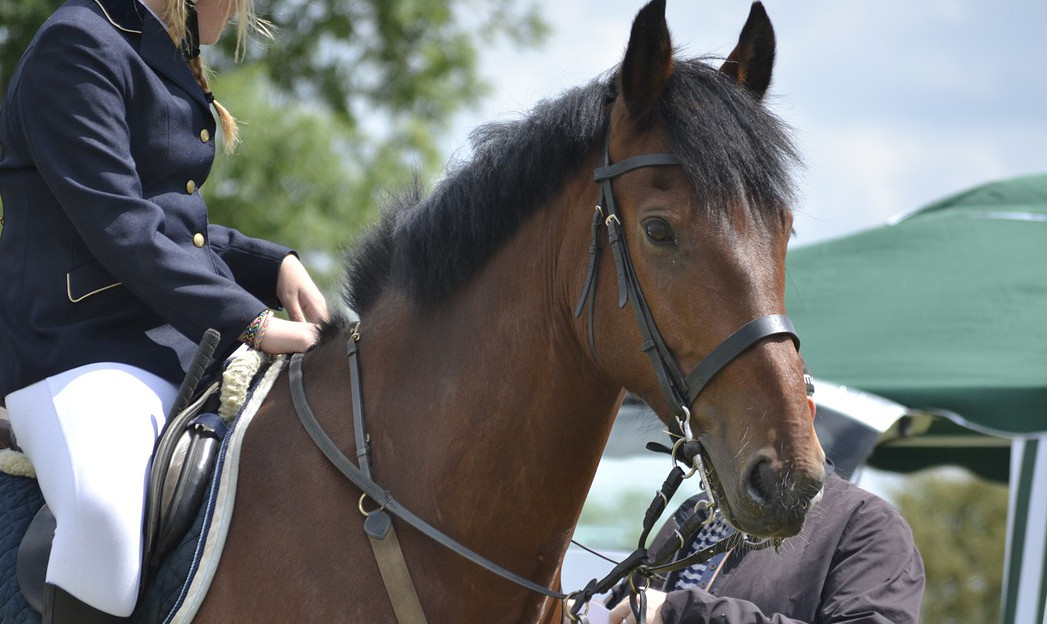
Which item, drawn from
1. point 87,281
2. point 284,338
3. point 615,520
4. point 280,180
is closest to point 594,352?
point 284,338

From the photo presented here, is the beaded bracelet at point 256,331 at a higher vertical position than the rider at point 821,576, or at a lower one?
higher

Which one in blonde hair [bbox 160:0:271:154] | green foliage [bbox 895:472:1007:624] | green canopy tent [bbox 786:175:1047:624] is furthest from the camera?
green foliage [bbox 895:472:1007:624]

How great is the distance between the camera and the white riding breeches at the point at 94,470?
Result: 2352mm

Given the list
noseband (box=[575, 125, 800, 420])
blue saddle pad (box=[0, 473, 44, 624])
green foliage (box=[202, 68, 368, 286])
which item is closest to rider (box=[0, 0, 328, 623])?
blue saddle pad (box=[0, 473, 44, 624])

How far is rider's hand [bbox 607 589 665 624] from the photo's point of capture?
297 cm

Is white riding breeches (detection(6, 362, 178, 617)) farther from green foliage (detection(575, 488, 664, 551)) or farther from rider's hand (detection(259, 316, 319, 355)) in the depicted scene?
green foliage (detection(575, 488, 664, 551))

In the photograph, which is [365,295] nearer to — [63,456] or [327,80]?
[63,456]

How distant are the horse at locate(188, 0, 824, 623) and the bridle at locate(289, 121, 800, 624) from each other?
0.5 inches

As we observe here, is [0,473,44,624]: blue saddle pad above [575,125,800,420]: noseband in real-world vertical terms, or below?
below

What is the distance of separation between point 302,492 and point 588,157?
1089 mm

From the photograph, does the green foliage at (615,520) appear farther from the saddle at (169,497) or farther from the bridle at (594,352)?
the saddle at (169,497)

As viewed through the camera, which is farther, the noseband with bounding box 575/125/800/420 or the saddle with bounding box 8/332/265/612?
the saddle with bounding box 8/332/265/612

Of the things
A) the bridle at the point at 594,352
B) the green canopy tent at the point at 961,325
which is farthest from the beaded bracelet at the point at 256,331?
the green canopy tent at the point at 961,325

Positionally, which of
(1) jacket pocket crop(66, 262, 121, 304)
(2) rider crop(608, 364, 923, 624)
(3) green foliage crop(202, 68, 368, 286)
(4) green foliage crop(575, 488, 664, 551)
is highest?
(1) jacket pocket crop(66, 262, 121, 304)
